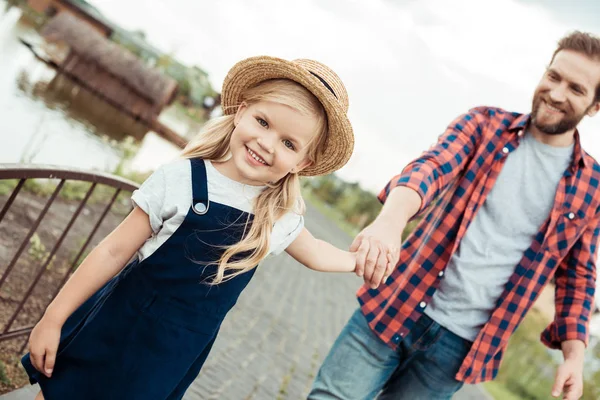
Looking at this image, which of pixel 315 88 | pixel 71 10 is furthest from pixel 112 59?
pixel 71 10

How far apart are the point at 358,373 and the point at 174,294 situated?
109 cm

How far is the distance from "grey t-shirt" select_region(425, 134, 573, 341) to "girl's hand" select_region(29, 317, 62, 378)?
5.06 feet

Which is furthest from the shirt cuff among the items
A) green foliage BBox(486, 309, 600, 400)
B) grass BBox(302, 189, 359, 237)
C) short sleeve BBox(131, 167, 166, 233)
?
grass BBox(302, 189, 359, 237)

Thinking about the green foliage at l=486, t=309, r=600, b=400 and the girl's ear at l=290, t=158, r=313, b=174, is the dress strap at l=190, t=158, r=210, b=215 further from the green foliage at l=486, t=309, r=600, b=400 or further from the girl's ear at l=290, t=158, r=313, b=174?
the green foliage at l=486, t=309, r=600, b=400

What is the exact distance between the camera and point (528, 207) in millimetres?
2525

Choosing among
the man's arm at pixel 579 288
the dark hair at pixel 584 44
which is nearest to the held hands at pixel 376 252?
the man's arm at pixel 579 288


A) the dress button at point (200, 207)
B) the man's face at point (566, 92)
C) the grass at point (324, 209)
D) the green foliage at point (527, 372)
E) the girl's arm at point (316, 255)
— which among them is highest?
the man's face at point (566, 92)

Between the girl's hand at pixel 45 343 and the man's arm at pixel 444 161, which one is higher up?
the man's arm at pixel 444 161

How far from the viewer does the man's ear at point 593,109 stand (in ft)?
8.23

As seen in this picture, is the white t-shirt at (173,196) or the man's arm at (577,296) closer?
the white t-shirt at (173,196)

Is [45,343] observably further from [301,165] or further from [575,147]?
[575,147]

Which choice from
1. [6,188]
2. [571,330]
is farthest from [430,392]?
[6,188]

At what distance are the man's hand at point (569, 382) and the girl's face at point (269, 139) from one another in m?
1.57

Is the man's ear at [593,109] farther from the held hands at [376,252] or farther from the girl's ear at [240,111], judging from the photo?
the girl's ear at [240,111]
